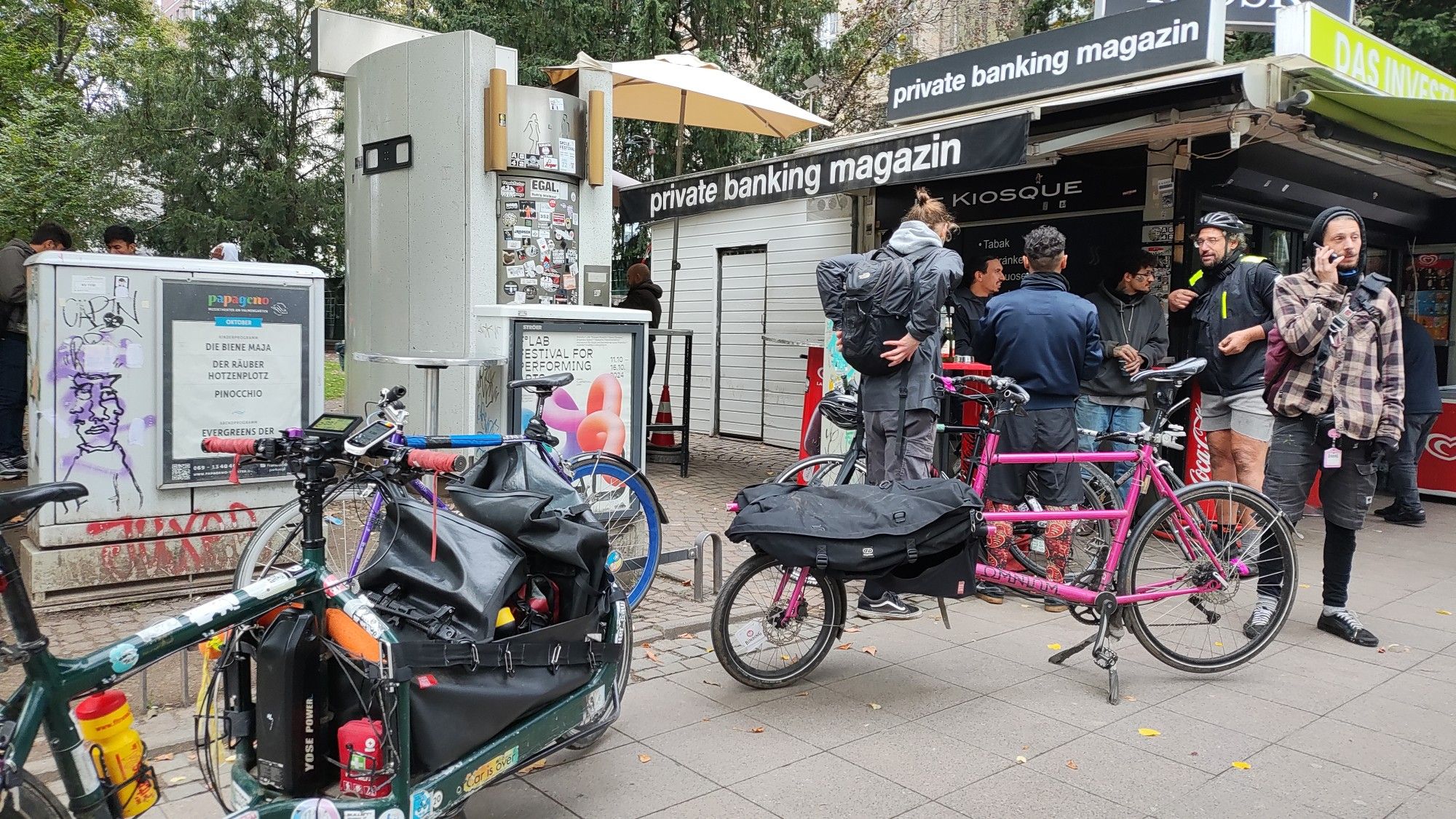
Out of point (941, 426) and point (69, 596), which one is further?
point (941, 426)

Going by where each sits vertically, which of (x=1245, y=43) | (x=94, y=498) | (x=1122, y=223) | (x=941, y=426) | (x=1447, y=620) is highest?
(x=1245, y=43)

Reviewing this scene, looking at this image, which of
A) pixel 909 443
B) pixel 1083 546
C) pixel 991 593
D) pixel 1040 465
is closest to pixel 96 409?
pixel 909 443

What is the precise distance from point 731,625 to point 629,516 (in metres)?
0.98

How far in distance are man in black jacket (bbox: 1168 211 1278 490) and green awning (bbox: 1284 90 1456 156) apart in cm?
83

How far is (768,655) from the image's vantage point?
419 centimetres

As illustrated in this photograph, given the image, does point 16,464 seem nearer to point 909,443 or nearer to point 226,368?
point 226,368

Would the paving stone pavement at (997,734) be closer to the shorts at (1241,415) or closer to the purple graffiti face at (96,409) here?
the purple graffiti face at (96,409)

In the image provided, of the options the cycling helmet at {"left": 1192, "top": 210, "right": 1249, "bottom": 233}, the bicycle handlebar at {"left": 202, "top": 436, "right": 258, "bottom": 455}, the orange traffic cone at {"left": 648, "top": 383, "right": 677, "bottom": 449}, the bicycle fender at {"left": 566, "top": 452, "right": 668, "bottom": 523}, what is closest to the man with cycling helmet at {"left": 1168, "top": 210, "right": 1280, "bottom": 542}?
the cycling helmet at {"left": 1192, "top": 210, "right": 1249, "bottom": 233}

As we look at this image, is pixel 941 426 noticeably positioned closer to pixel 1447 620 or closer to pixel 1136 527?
pixel 1136 527

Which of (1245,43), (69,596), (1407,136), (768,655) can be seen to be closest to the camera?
(768,655)

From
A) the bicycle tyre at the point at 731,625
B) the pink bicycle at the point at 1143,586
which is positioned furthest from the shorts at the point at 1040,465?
the bicycle tyre at the point at 731,625

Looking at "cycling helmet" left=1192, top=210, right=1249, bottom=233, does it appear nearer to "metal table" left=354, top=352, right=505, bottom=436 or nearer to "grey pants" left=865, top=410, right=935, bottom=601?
"grey pants" left=865, top=410, right=935, bottom=601

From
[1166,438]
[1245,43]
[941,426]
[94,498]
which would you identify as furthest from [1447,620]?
[1245,43]

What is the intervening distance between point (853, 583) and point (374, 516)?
10.8 feet
